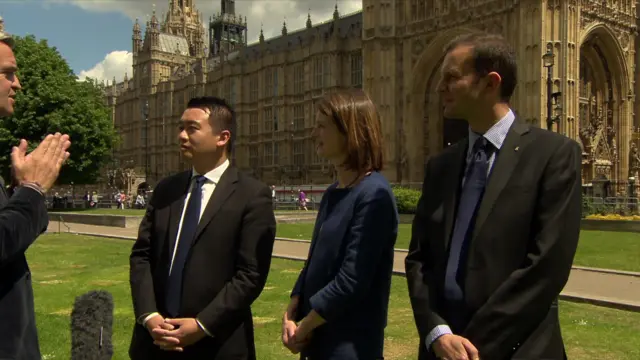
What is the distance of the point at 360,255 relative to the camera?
345cm

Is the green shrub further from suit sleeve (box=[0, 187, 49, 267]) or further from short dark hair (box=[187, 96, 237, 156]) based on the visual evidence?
suit sleeve (box=[0, 187, 49, 267])

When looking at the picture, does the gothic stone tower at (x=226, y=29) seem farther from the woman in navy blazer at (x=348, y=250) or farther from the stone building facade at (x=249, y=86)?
the woman in navy blazer at (x=348, y=250)

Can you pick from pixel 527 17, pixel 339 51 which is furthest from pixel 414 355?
pixel 339 51

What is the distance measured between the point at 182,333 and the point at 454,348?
158 centimetres

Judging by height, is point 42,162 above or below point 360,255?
above

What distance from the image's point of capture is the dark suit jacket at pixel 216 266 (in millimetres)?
3730

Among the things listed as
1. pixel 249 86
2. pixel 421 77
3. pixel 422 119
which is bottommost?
pixel 422 119

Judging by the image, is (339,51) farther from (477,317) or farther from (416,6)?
(477,317)

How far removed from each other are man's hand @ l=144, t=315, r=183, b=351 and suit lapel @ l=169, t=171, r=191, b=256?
0.44 metres

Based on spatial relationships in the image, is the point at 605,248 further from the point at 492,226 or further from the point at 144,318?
the point at 144,318

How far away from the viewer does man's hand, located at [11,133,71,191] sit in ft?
9.77

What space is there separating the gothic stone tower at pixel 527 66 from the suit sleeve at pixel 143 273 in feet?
98.1

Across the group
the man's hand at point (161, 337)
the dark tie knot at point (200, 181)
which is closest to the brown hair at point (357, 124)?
the dark tie knot at point (200, 181)

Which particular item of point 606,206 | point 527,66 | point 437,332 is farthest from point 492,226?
point 527,66
